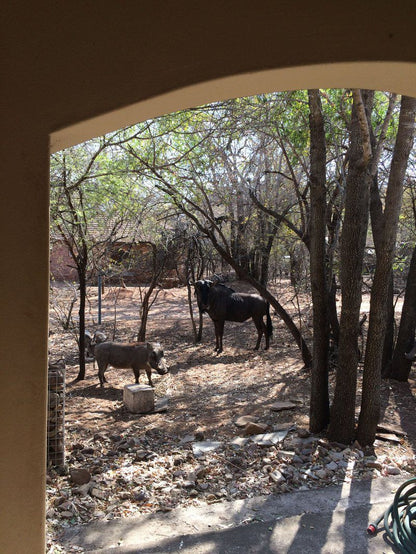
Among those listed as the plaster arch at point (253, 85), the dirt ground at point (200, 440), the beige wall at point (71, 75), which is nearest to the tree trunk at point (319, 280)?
the dirt ground at point (200, 440)

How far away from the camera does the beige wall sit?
176cm

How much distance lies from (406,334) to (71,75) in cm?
766

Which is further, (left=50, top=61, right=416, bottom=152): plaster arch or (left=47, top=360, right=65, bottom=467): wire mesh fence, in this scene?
(left=47, top=360, right=65, bottom=467): wire mesh fence

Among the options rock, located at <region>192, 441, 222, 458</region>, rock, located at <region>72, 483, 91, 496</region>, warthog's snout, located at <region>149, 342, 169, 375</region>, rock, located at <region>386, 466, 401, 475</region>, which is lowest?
rock, located at <region>192, 441, 222, 458</region>

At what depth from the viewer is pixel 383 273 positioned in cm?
497

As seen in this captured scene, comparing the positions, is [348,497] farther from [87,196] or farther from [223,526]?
[87,196]

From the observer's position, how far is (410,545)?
3.11m

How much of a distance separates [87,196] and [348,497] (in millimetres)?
6441

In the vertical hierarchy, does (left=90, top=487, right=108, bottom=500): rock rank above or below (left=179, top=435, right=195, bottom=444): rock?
above

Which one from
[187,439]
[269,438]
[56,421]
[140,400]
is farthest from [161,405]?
[56,421]

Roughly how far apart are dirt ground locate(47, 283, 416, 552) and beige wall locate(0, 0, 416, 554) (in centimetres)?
199

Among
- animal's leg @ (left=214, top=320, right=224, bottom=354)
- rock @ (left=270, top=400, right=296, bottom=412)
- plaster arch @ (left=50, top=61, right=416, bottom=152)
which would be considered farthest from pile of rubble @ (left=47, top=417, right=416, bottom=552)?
animal's leg @ (left=214, top=320, right=224, bottom=354)

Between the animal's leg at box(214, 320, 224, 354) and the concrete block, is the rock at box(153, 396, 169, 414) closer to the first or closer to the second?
the concrete block

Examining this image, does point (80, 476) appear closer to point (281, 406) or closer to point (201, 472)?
point (201, 472)
